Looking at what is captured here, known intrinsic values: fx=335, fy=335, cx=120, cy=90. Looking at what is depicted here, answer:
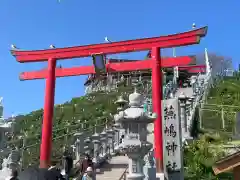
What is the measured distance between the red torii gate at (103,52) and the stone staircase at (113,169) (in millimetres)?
1779

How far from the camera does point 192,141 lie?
15.1 m

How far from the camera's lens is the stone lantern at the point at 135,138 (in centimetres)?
848

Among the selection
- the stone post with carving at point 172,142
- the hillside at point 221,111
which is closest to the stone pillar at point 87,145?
the stone post with carving at point 172,142

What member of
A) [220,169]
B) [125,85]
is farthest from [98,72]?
[125,85]

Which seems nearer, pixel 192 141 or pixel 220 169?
pixel 220 169

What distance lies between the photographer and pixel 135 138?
8.63m

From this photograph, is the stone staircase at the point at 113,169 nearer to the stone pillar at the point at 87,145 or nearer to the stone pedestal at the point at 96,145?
the stone pedestal at the point at 96,145

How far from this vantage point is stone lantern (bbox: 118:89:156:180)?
27.8 ft

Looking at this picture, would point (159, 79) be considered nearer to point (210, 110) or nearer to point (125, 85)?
point (210, 110)

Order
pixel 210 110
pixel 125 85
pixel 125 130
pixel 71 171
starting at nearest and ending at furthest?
pixel 125 130
pixel 71 171
pixel 210 110
pixel 125 85

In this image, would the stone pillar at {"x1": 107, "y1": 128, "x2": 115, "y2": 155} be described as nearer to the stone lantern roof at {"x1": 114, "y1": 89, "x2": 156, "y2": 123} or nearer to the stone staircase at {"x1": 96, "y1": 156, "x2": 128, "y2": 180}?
the stone staircase at {"x1": 96, "y1": 156, "x2": 128, "y2": 180}

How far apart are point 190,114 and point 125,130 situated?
1040 cm

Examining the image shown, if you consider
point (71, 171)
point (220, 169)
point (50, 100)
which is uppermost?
point (50, 100)

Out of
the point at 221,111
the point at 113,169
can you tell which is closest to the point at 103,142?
the point at 113,169
